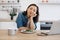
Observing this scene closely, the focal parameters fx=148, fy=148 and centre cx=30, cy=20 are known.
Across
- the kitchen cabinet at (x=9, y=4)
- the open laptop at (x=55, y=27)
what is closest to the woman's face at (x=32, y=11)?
the open laptop at (x=55, y=27)

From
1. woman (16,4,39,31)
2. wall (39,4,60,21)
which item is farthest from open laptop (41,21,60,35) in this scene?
wall (39,4,60,21)

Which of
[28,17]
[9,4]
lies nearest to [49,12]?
[9,4]

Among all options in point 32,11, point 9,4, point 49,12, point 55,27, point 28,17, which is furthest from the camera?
point 49,12

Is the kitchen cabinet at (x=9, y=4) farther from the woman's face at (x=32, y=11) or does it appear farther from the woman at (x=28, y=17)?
the woman's face at (x=32, y=11)

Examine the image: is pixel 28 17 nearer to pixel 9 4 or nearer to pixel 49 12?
pixel 9 4

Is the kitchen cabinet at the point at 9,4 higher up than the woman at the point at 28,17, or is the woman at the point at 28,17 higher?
the kitchen cabinet at the point at 9,4

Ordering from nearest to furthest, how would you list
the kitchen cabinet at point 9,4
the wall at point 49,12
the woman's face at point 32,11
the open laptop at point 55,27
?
the open laptop at point 55,27, the woman's face at point 32,11, the kitchen cabinet at point 9,4, the wall at point 49,12

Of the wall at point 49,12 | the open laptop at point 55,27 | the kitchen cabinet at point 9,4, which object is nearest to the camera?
the open laptop at point 55,27

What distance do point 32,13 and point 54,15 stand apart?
85.4 inches

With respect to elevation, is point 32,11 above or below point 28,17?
above

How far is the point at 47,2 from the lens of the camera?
15.5 ft

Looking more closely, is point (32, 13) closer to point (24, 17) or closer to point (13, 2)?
point (24, 17)

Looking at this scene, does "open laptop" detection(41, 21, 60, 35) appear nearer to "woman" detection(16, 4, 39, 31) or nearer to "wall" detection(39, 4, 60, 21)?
"woman" detection(16, 4, 39, 31)

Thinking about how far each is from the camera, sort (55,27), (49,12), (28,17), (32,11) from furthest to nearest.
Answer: (49,12)
(28,17)
(32,11)
(55,27)
